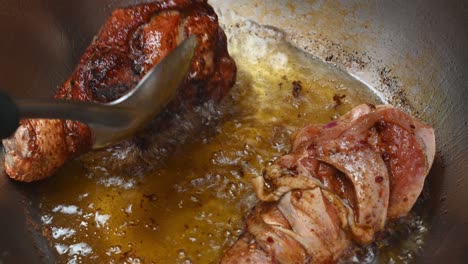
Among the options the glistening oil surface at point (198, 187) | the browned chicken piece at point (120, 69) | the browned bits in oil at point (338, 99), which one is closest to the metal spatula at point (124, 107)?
the browned chicken piece at point (120, 69)

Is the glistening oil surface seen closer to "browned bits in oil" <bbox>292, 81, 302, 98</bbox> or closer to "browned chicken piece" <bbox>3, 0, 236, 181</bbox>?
"browned bits in oil" <bbox>292, 81, 302, 98</bbox>

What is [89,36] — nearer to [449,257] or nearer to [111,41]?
[111,41]

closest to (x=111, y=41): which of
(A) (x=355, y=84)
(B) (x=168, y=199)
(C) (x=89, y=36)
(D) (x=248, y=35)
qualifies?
(C) (x=89, y=36)

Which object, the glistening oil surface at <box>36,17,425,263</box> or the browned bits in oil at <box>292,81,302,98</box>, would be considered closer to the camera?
the glistening oil surface at <box>36,17,425,263</box>

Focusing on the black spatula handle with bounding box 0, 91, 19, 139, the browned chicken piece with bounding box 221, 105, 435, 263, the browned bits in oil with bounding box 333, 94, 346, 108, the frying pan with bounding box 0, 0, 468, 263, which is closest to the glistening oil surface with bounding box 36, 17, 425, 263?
the browned bits in oil with bounding box 333, 94, 346, 108

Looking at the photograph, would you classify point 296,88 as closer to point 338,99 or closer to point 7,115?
point 338,99

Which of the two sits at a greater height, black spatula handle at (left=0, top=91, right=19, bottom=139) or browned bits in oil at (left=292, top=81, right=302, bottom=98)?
browned bits in oil at (left=292, top=81, right=302, bottom=98)
